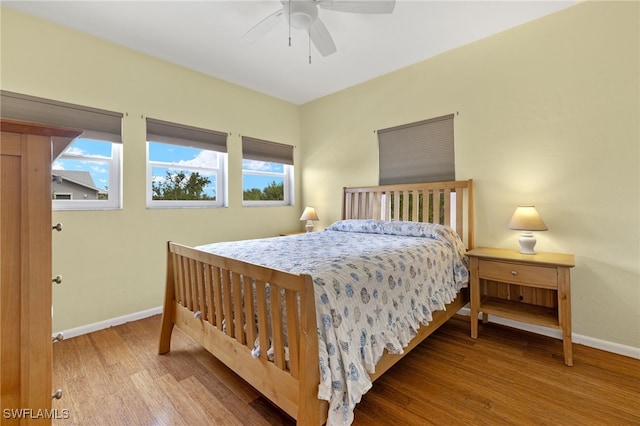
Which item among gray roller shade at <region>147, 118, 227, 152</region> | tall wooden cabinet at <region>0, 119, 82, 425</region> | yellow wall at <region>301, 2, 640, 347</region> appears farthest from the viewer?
gray roller shade at <region>147, 118, 227, 152</region>

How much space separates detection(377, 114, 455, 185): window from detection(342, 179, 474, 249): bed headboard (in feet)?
0.47

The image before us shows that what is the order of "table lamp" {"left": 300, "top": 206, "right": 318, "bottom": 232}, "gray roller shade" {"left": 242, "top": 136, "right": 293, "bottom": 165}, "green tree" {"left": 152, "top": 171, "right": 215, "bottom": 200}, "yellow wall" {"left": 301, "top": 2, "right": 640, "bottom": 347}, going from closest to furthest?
1. "yellow wall" {"left": 301, "top": 2, "right": 640, "bottom": 347}
2. "green tree" {"left": 152, "top": 171, "right": 215, "bottom": 200}
3. "gray roller shade" {"left": 242, "top": 136, "right": 293, "bottom": 165}
4. "table lamp" {"left": 300, "top": 206, "right": 318, "bottom": 232}

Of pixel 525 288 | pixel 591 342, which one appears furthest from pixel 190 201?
pixel 591 342

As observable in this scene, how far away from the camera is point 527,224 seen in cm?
219

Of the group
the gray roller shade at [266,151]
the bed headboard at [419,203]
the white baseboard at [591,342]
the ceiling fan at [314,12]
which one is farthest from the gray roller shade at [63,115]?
the white baseboard at [591,342]

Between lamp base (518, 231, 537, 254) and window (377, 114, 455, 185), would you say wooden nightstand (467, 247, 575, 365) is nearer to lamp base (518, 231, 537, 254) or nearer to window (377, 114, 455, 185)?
lamp base (518, 231, 537, 254)

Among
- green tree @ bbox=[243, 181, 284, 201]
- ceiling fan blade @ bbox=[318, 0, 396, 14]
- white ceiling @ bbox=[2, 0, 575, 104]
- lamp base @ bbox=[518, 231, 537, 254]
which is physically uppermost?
white ceiling @ bbox=[2, 0, 575, 104]

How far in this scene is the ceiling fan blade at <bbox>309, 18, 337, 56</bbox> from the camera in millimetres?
2133

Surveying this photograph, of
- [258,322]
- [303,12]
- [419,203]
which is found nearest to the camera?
[258,322]

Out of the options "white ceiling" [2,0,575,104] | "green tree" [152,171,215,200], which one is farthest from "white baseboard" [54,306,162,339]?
"white ceiling" [2,0,575,104]

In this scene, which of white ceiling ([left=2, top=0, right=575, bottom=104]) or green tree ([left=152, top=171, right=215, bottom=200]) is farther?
green tree ([left=152, top=171, right=215, bottom=200])

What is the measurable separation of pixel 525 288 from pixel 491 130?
145cm

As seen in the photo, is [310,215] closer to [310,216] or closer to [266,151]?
[310,216]

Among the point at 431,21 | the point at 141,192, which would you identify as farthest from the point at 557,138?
the point at 141,192
